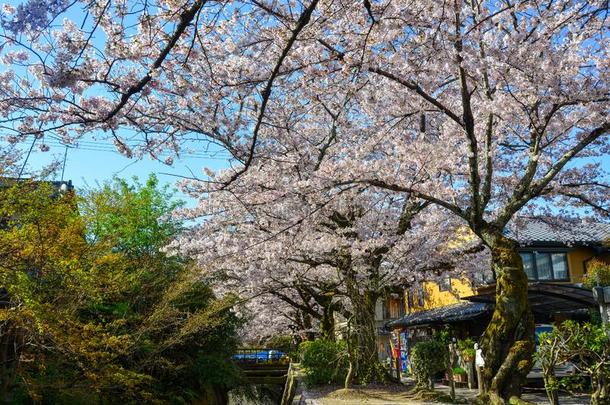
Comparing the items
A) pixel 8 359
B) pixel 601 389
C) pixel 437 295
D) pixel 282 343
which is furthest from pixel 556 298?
pixel 282 343

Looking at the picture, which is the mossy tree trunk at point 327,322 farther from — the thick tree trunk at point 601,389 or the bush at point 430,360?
the thick tree trunk at point 601,389

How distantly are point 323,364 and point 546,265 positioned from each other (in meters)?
11.3

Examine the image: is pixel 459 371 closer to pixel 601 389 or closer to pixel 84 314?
pixel 84 314

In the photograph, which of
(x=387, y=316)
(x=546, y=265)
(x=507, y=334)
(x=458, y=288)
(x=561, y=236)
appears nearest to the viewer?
(x=507, y=334)

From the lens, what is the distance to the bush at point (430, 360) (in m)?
12.4

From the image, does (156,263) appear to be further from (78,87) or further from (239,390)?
(78,87)

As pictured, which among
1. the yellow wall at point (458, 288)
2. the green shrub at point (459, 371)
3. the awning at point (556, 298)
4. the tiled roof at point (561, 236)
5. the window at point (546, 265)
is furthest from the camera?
the yellow wall at point (458, 288)

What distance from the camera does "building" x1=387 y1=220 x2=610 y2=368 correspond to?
16.1 m

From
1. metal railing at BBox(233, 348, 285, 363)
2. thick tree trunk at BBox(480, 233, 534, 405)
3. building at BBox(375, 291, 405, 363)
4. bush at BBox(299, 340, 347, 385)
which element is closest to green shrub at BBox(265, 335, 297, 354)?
metal railing at BBox(233, 348, 285, 363)

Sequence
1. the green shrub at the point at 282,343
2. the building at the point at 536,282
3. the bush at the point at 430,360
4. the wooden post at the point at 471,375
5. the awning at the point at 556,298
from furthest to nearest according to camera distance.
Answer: the green shrub at the point at 282,343 < the wooden post at the point at 471,375 < the building at the point at 536,282 < the awning at the point at 556,298 < the bush at the point at 430,360

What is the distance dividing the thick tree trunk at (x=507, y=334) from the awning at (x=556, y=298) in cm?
593

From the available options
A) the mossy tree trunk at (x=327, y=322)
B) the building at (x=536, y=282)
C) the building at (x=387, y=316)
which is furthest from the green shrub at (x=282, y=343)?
the mossy tree trunk at (x=327, y=322)

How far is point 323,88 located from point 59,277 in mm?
5560

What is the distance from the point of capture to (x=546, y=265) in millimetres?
22094
